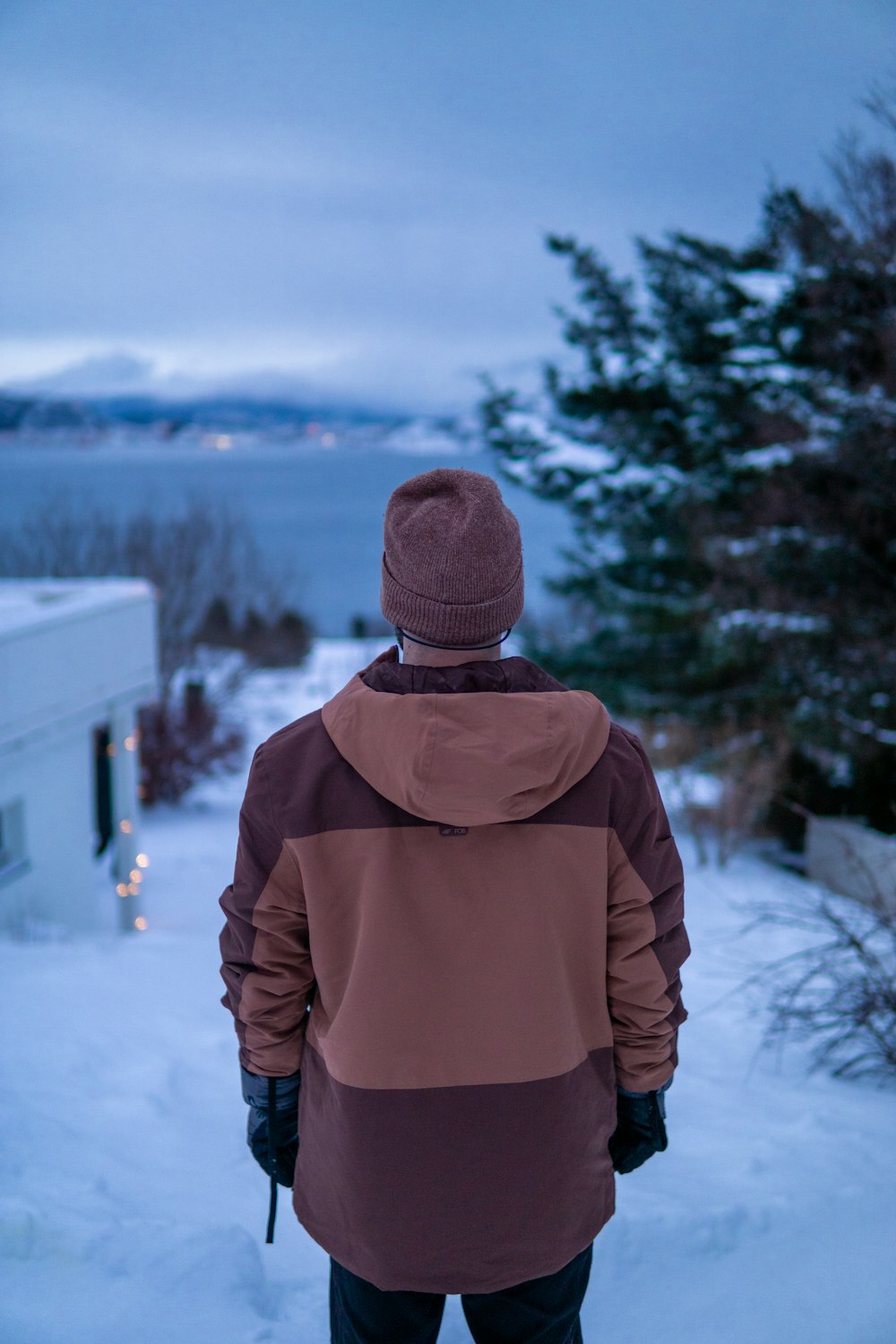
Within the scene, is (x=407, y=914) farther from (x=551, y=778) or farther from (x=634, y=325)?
(x=634, y=325)

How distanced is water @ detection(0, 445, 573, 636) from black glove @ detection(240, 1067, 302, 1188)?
6962 mm

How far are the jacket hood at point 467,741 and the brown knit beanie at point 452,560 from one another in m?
0.08

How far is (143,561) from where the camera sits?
68.6 feet

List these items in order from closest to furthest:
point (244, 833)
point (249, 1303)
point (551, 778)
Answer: point (551, 778) < point (244, 833) < point (249, 1303)

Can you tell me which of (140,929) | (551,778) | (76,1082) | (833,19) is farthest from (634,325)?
(551,778)

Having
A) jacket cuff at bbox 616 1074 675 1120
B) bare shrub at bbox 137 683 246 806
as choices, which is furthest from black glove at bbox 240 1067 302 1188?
bare shrub at bbox 137 683 246 806

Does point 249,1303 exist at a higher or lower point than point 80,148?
lower

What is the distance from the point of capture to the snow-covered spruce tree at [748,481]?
34.1ft

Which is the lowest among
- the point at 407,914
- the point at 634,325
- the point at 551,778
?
the point at 407,914

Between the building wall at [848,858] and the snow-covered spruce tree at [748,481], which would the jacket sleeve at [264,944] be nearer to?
the building wall at [848,858]

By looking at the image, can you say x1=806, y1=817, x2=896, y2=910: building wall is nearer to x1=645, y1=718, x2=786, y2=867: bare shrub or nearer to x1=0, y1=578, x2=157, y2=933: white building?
x1=645, y1=718, x2=786, y2=867: bare shrub

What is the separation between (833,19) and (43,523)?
18974mm

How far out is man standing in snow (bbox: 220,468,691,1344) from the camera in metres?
1.30

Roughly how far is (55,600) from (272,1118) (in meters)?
7.98
